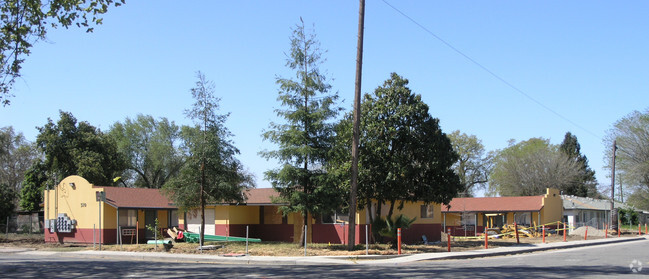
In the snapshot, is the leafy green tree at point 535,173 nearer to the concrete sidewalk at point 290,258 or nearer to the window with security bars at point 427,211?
the window with security bars at point 427,211

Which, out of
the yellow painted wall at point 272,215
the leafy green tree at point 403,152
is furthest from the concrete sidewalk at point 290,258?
the yellow painted wall at point 272,215

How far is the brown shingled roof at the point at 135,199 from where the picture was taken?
33766 millimetres

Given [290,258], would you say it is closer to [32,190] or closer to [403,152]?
[403,152]

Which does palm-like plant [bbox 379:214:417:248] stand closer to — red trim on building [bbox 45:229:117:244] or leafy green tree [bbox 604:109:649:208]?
red trim on building [bbox 45:229:117:244]

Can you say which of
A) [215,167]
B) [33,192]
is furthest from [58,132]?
[215,167]

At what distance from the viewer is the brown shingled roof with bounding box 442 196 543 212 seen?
50.2 metres

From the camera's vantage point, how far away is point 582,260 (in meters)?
21.3

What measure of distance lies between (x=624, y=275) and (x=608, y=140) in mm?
50180

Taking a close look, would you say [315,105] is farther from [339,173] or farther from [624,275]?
[624,275]

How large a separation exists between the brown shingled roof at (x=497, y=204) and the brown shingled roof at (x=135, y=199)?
948 inches

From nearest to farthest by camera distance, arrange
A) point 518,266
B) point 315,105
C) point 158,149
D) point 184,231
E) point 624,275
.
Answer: point 624,275, point 518,266, point 315,105, point 184,231, point 158,149

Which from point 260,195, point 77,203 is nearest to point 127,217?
point 77,203

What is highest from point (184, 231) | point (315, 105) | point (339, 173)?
point (315, 105)

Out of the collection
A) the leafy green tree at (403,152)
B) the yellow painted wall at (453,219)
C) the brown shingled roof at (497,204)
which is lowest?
the yellow painted wall at (453,219)
